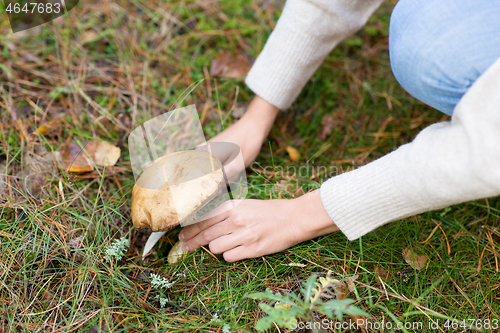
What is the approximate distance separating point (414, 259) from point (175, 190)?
118 cm

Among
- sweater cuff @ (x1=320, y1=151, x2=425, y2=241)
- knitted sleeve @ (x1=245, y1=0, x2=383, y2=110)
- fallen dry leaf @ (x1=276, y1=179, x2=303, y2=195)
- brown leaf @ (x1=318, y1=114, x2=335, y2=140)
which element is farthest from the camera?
brown leaf @ (x1=318, y1=114, x2=335, y2=140)

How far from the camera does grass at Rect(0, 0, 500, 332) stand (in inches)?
55.7

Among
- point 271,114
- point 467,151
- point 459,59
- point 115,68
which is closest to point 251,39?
point 271,114

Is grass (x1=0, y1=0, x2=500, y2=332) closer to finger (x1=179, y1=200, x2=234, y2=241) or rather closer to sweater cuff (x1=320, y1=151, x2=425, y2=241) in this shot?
finger (x1=179, y1=200, x2=234, y2=241)

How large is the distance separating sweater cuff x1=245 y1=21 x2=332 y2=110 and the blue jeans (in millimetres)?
524

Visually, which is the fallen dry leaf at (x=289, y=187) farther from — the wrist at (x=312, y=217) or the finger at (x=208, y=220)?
the finger at (x=208, y=220)

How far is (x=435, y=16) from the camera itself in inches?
47.1

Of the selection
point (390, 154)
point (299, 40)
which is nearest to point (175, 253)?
point (390, 154)

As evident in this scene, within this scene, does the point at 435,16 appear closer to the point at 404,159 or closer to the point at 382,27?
the point at 404,159

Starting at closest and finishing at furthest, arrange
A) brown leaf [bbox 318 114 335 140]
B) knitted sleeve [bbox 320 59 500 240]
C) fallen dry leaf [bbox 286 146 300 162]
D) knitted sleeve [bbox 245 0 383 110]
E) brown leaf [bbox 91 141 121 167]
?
knitted sleeve [bbox 320 59 500 240], knitted sleeve [bbox 245 0 383 110], brown leaf [bbox 91 141 121 167], fallen dry leaf [bbox 286 146 300 162], brown leaf [bbox 318 114 335 140]

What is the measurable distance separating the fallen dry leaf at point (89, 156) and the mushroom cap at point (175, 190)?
0.54 m

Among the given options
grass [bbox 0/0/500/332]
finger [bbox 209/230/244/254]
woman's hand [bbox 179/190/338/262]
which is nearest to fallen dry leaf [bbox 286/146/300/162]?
grass [bbox 0/0/500/332]

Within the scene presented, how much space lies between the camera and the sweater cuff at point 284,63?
172cm

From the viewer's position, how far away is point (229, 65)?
7.57ft
